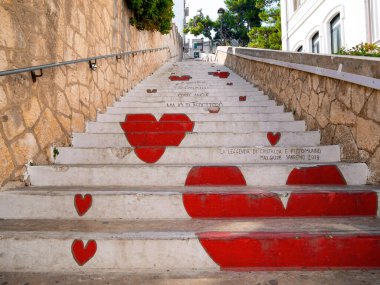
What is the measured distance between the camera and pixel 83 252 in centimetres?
189

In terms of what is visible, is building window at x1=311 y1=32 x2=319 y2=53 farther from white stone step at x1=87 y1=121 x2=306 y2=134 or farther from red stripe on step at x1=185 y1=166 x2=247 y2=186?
red stripe on step at x1=185 y1=166 x2=247 y2=186

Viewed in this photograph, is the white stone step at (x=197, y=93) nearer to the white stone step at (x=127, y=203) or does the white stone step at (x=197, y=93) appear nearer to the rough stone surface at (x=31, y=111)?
the rough stone surface at (x=31, y=111)

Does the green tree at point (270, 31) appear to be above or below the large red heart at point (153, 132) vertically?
above

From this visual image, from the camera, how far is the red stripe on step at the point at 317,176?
8.48ft

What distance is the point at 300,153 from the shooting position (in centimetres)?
296

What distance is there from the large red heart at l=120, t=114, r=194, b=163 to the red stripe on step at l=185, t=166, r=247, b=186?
522 mm

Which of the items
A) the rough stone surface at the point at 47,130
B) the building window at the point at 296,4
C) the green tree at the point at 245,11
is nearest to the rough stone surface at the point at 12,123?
the rough stone surface at the point at 47,130

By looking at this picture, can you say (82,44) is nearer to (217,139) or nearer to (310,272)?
(217,139)

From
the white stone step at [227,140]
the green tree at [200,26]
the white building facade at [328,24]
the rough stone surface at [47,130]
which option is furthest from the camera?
the green tree at [200,26]

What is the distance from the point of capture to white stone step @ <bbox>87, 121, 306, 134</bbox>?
3.67 metres

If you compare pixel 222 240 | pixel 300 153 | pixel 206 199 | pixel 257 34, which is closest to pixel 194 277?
pixel 222 240

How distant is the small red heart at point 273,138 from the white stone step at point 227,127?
26 cm

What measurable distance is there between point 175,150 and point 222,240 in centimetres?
132

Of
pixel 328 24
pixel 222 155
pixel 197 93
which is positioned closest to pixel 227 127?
pixel 222 155
